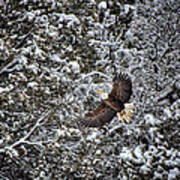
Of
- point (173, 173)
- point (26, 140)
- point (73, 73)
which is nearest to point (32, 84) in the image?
point (73, 73)

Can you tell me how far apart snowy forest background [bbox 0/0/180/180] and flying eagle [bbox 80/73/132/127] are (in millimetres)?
913

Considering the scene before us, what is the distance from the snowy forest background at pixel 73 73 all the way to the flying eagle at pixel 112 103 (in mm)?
913

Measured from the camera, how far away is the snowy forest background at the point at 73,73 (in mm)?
4449

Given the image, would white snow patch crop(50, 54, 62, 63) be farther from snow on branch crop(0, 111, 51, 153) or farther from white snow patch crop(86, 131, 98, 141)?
white snow patch crop(86, 131, 98, 141)

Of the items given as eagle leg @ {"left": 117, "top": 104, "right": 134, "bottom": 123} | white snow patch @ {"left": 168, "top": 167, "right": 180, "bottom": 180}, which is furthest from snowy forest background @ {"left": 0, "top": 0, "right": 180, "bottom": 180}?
white snow patch @ {"left": 168, "top": 167, "right": 180, "bottom": 180}

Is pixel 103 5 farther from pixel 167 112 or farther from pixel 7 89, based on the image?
pixel 7 89

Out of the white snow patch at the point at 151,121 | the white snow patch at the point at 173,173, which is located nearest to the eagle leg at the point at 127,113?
the white snow patch at the point at 151,121

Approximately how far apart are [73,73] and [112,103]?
163 cm

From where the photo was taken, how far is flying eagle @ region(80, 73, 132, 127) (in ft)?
11.0

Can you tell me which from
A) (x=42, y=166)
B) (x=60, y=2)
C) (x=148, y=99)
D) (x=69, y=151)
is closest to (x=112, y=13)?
(x=60, y=2)

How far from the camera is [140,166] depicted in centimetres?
335

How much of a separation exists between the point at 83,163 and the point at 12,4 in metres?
3.92

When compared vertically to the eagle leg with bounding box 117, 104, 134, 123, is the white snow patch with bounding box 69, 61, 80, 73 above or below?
above

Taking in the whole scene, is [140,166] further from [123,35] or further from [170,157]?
[123,35]
